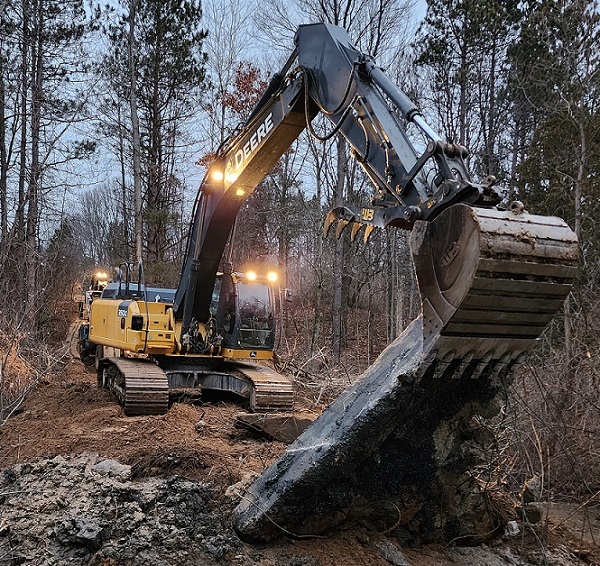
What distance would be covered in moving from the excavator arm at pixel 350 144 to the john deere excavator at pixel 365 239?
1 centimetres

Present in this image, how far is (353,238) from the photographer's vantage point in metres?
3.89

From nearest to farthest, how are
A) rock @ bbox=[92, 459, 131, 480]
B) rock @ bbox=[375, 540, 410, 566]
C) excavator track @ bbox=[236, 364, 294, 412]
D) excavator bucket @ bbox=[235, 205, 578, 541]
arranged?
1. excavator bucket @ bbox=[235, 205, 578, 541]
2. rock @ bbox=[375, 540, 410, 566]
3. rock @ bbox=[92, 459, 131, 480]
4. excavator track @ bbox=[236, 364, 294, 412]

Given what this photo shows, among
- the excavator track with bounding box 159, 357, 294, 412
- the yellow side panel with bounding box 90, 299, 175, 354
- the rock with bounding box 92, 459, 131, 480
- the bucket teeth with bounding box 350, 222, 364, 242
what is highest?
the bucket teeth with bounding box 350, 222, 364, 242

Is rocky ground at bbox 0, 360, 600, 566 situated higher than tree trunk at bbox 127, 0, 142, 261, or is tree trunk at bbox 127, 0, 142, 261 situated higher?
tree trunk at bbox 127, 0, 142, 261

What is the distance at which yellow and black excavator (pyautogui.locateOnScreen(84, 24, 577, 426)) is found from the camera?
2.82m

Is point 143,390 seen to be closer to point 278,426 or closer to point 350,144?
point 278,426

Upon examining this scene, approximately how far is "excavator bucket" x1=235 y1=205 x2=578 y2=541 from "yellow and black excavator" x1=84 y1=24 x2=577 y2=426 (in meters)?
0.01

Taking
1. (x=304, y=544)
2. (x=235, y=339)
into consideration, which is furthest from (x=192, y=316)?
(x=304, y=544)

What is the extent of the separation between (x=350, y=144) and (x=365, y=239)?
0.95 m

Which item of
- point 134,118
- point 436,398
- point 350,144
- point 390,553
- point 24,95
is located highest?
point 134,118

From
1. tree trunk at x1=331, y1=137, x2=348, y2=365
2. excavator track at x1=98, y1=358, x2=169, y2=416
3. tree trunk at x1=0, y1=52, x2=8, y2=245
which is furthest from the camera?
tree trunk at x1=331, y1=137, x2=348, y2=365

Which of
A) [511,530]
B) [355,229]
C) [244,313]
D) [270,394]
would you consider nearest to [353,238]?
[355,229]

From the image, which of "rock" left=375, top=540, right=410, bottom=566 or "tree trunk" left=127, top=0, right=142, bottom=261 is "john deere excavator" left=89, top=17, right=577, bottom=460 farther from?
"tree trunk" left=127, top=0, right=142, bottom=261

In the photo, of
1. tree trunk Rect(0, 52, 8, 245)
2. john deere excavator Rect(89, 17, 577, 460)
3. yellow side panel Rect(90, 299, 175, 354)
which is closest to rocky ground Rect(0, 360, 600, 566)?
john deere excavator Rect(89, 17, 577, 460)
